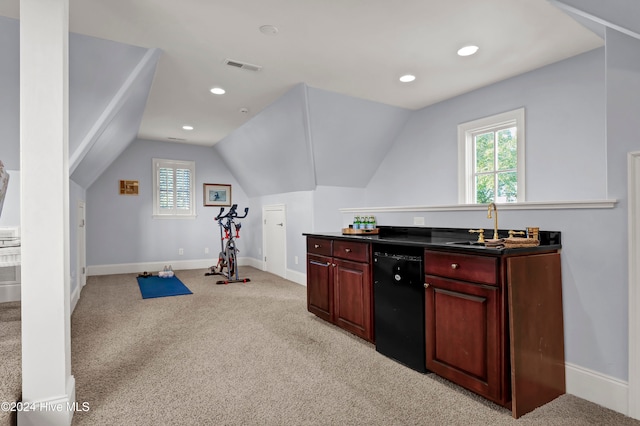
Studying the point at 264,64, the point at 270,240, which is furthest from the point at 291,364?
the point at 270,240

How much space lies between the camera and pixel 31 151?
1829mm

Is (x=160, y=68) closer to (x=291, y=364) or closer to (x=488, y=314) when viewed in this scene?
(x=291, y=364)

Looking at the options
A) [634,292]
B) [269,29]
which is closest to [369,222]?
[269,29]

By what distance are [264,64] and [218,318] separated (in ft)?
8.77

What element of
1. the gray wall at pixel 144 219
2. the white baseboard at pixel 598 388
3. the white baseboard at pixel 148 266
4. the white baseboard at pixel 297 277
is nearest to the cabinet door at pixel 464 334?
the white baseboard at pixel 598 388

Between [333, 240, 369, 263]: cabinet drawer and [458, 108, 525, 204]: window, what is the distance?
199 centimetres

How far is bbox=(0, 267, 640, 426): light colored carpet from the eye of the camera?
1954mm

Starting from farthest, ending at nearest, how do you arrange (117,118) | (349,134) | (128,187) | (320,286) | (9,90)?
(128,187) → (349,134) → (117,118) → (320,286) → (9,90)

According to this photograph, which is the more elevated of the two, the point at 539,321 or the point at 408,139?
the point at 408,139

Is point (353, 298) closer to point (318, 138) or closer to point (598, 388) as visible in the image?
point (598, 388)

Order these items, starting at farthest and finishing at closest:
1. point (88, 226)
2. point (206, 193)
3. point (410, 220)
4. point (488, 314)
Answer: point (206, 193) < point (88, 226) < point (410, 220) < point (488, 314)

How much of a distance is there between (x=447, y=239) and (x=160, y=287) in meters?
4.47

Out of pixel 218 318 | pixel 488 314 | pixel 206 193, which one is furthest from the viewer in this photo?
pixel 206 193

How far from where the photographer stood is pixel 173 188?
7215 mm
